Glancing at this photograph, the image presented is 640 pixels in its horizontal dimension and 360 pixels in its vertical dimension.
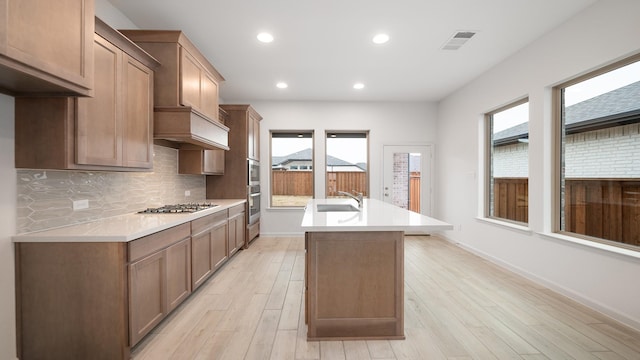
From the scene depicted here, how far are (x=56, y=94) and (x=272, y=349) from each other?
2127 mm

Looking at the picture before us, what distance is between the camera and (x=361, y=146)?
6.30 m

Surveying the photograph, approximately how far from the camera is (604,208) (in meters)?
2.78

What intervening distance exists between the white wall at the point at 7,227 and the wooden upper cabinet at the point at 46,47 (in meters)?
0.20

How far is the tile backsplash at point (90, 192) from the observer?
1.90 m

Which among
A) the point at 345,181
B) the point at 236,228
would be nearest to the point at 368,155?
the point at 345,181

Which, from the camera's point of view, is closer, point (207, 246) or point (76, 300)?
point (76, 300)

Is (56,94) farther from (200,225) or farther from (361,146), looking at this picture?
(361,146)

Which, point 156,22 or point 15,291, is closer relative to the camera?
point 15,291

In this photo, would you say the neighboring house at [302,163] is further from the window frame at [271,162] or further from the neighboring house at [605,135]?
the neighboring house at [605,135]

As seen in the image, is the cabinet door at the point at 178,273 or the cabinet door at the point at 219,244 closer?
the cabinet door at the point at 178,273

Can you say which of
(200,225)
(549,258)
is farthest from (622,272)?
(200,225)

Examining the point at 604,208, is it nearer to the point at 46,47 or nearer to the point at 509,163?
the point at 509,163

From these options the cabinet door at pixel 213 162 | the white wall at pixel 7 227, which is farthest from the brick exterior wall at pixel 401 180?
the white wall at pixel 7 227

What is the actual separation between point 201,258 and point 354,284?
1759 millimetres
